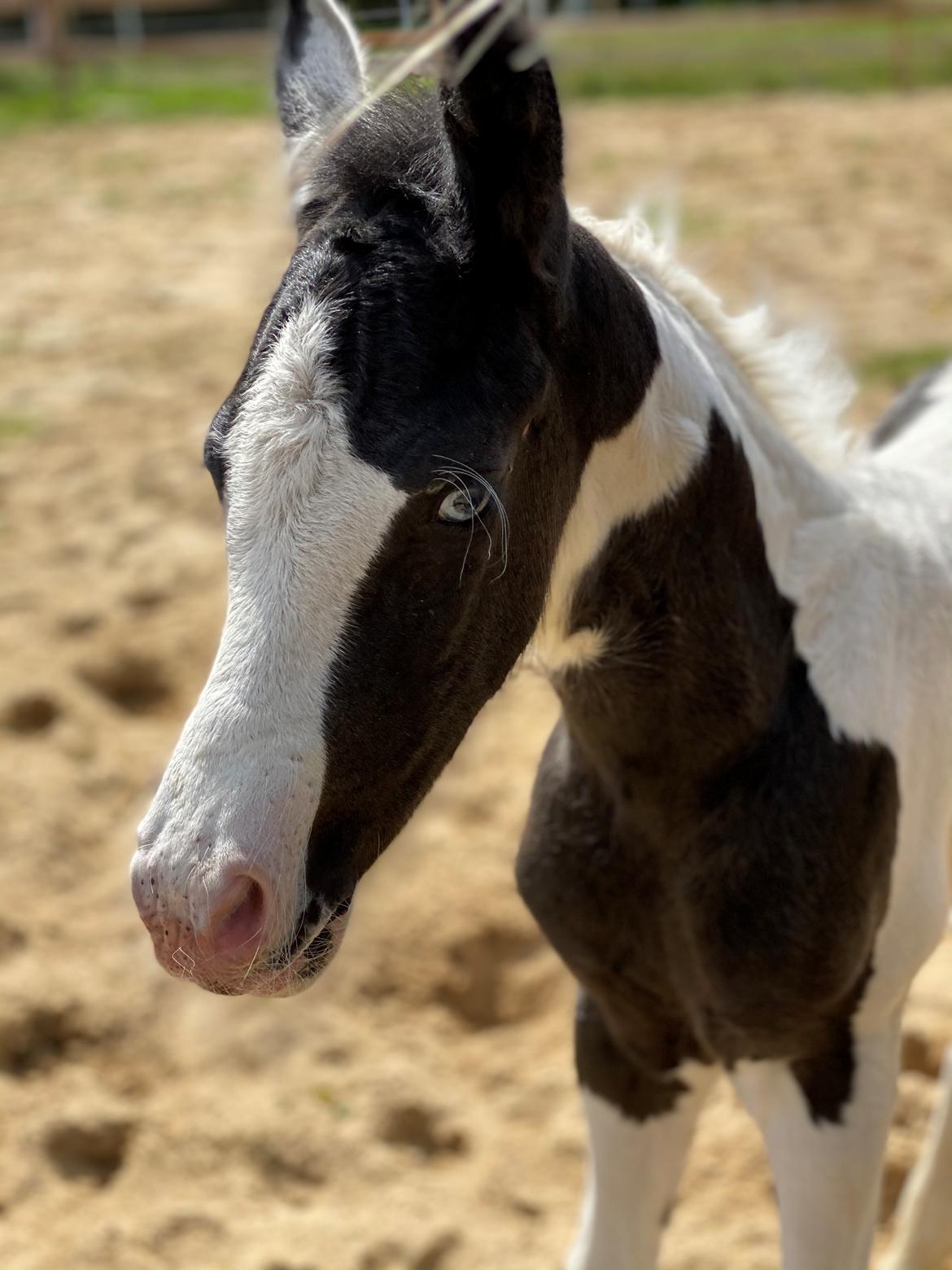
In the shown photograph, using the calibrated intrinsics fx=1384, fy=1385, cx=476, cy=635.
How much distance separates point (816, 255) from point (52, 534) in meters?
4.67

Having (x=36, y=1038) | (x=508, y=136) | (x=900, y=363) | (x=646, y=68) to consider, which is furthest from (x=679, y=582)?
(x=646, y=68)

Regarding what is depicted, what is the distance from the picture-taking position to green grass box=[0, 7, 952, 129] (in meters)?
13.1

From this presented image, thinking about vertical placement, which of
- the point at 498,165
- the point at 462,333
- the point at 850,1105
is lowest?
the point at 850,1105

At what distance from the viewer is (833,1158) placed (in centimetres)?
194

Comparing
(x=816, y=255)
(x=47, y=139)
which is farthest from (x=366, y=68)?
(x=47, y=139)

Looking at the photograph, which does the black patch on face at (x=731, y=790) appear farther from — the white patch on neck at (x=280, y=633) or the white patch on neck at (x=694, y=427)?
the white patch on neck at (x=280, y=633)

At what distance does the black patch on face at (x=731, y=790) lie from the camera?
181 cm

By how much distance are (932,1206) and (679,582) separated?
57.5 inches

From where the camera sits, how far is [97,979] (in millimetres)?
3195

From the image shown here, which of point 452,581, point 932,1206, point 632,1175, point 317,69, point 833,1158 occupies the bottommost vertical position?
point 932,1206

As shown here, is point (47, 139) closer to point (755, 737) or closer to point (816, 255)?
point (816, 255)

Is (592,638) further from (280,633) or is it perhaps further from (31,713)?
(31,713)

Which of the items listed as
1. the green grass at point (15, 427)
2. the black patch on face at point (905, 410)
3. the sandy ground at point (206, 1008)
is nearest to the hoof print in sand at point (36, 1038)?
the sandy ground at point (206, 1008)

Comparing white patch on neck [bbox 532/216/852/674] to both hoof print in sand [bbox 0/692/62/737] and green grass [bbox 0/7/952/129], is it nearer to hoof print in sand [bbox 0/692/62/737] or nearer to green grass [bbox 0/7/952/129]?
hoof print in sand [bbox 0/692/62/737]
